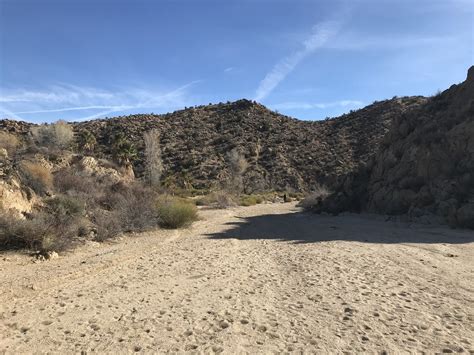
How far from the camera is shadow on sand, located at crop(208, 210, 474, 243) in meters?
14.4

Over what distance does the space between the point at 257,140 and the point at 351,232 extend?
5295 cm

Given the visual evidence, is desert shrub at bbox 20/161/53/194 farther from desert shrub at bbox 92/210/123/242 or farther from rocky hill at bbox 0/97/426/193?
rocky hill at bbox 0/97/426/193

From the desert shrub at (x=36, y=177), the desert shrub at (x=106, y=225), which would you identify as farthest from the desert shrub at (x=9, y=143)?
the desert shrub at (x=106, y=225)

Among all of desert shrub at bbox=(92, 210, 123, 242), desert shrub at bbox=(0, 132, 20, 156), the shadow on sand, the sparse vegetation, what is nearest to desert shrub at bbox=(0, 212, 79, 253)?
desert shrub at bbox=(92, 210, 123, 242)

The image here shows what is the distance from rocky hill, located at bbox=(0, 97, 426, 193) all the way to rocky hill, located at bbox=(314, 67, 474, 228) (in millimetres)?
27585

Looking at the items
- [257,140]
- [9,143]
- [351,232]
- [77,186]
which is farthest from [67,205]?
[257,140]

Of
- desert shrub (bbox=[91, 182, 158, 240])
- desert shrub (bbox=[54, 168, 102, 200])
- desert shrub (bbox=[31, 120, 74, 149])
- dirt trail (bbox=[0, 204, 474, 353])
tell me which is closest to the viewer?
dirt trail (bbox=[0, 204, 474, 353])

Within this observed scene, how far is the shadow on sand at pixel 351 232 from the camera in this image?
14423mm

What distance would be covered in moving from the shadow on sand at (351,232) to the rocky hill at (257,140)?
3430cm

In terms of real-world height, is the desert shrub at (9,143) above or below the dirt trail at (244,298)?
above

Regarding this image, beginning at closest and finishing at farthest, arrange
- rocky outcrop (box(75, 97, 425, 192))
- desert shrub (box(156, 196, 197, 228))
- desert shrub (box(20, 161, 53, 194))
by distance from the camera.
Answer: desert shrub (box(20, 161, 53, 194)), desert shrub (box(156, 196, 197, 228)), rocky outcrop (box(75, 97, 425, 192))

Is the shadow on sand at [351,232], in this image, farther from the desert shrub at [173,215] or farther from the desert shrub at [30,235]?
the desert shrub at [30,235]

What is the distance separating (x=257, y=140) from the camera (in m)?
68.9

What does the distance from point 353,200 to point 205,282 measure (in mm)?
17690
